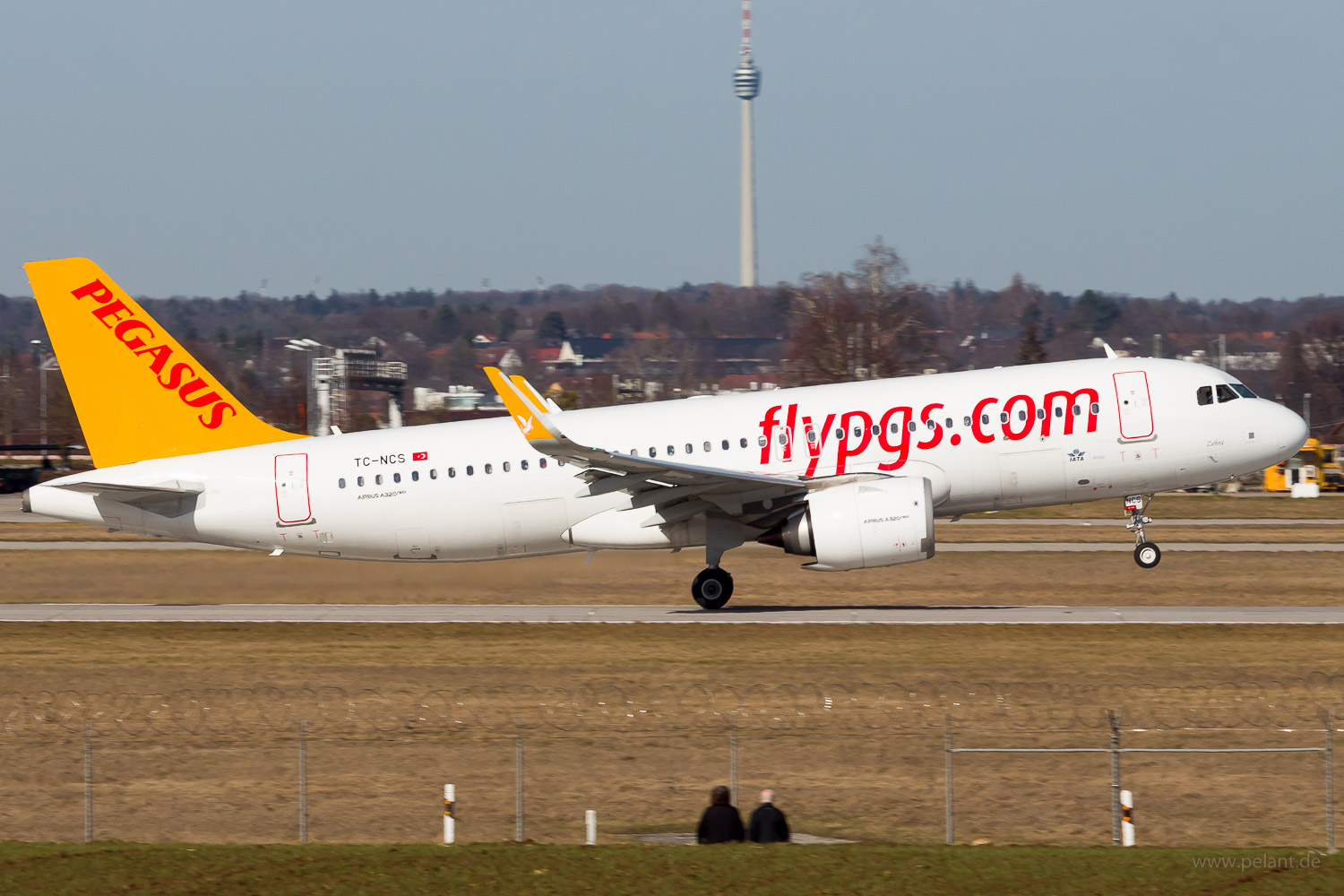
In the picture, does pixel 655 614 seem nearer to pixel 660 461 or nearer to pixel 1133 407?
pixel 660 461

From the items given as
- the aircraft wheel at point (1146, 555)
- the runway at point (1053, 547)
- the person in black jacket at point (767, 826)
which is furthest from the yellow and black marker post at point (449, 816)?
the runway at point (1053, 547)

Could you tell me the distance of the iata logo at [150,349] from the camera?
3188 cm

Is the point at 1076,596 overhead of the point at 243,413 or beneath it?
beneath

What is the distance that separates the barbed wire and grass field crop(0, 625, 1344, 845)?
0.06 metres

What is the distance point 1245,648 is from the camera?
26.8 metres

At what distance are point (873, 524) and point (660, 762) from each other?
459 inches

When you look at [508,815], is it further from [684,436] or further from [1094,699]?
[684,436]

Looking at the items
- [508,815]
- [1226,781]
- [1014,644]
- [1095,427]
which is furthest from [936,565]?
[508,815]

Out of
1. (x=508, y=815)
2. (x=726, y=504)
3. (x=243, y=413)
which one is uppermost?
(x=243, y=413)

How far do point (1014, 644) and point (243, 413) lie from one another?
58.2 feet

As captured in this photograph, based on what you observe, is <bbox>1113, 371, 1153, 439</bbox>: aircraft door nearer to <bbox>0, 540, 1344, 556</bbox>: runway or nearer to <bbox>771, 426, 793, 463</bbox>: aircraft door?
<bbox>771, 426, 793, 463</bbox>: aircraft door

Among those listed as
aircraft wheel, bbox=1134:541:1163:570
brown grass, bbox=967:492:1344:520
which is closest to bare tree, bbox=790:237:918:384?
brown grass, bbox=967:492:1344:520

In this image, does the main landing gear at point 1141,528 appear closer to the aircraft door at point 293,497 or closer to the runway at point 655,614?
the runway at point 655,614

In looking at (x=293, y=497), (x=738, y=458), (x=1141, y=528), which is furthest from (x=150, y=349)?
(x=1141, y=528)
